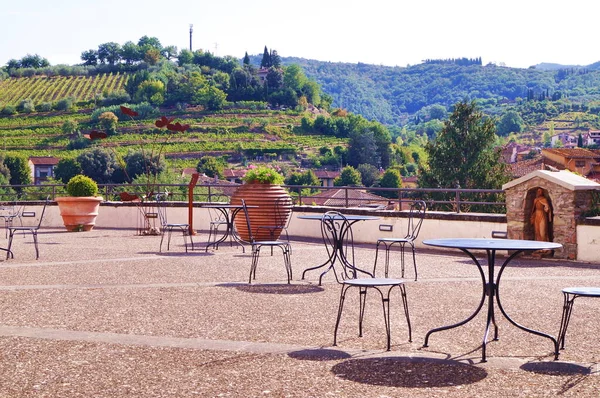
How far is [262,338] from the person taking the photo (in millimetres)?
5238

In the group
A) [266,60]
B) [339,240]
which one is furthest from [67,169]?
[266,60]

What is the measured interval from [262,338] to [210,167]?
87.1m

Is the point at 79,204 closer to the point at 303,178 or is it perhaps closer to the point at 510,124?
the point at 303,178

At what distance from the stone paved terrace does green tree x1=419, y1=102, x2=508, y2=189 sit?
134 feet

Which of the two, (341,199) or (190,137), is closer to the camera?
(341,199)

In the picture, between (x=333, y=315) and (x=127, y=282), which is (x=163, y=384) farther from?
(x=127, y=282)

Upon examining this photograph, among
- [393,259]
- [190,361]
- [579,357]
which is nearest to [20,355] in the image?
[190,361]

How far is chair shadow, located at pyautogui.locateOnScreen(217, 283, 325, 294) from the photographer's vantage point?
748 centimetres

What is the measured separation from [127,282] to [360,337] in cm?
349

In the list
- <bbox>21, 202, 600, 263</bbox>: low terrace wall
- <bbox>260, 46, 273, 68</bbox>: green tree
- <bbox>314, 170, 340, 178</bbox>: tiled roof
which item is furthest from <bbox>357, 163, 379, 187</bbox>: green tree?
<bbox>21, 202, 600, 263</bbox>: low terrace wall

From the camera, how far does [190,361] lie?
459cm

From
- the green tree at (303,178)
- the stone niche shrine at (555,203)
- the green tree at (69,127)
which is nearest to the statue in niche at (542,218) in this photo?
the stone niche shrine at (555,203)

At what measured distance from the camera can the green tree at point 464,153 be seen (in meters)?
49.4

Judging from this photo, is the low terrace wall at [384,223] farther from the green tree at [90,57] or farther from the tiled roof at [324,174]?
the green tree at [90,57]
